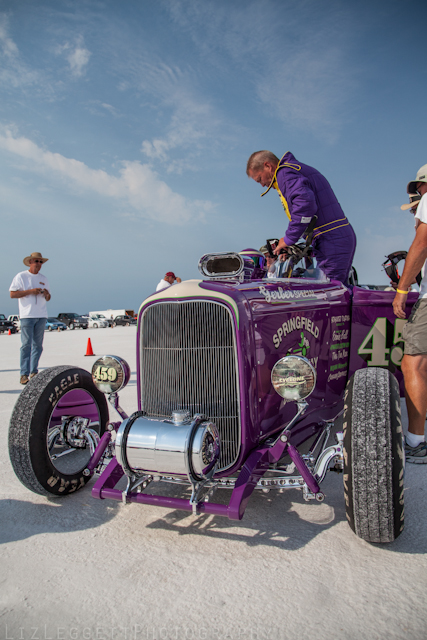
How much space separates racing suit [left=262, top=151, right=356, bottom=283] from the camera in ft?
12.5

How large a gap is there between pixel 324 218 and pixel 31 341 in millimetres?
4690

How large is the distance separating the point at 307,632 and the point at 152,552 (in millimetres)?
873

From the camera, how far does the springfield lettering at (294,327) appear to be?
8.74 ft

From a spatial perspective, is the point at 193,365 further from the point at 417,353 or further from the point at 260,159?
the point at 260,159

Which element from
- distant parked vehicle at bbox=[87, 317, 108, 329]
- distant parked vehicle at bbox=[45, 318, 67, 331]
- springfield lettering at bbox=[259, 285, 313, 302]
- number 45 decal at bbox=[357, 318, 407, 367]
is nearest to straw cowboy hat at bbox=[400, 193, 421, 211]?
number 45 decal at bbox=[357, 318, 407, 367]

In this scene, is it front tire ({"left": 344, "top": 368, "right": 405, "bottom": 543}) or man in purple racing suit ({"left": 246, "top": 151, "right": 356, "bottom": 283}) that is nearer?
front tire ({"left": 344, "top": 368, "right": 405, "bottom": 543})

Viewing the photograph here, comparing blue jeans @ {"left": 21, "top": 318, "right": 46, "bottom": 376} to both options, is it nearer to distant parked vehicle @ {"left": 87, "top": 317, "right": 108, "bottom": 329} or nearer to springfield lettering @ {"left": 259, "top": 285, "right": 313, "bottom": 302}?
springfield lettering @ {"left": 259, "top": 285, "right": 313, "bottom": 302}

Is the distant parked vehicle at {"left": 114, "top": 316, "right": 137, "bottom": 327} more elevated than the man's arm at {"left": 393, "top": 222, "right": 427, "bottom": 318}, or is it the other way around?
the distant parked vehicle at {"left": 114, "top": 316, "right": 137, "bottom": 327}

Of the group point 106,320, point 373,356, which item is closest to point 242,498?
point 373,356

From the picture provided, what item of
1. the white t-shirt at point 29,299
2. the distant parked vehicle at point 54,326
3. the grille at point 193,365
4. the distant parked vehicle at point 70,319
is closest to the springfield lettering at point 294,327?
the grille at point 193,365

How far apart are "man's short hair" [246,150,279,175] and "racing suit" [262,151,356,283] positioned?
140 millimetres

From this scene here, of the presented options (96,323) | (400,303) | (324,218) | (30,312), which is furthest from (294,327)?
(96,323)

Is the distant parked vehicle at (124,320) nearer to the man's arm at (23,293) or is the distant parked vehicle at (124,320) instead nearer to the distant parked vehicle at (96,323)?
the distant parked vehicle at (96,323)

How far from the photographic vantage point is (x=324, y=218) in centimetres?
395
